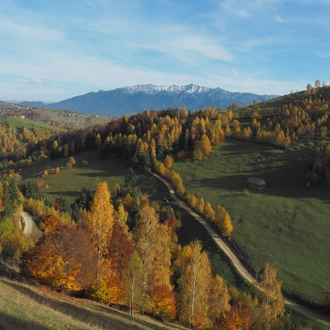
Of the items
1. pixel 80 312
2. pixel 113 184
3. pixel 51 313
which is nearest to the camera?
pixel 51 313

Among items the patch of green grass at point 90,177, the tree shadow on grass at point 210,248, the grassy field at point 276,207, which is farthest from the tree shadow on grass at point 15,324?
the patch of green grass at point 90,177

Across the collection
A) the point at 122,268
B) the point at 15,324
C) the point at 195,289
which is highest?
the point at 15,324

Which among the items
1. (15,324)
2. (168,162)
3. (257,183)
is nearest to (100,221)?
(15,324)

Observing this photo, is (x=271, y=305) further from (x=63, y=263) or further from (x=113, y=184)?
(x=113, y=184)

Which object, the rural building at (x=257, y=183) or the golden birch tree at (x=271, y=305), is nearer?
the golden birch tree at (x=271, y=305)

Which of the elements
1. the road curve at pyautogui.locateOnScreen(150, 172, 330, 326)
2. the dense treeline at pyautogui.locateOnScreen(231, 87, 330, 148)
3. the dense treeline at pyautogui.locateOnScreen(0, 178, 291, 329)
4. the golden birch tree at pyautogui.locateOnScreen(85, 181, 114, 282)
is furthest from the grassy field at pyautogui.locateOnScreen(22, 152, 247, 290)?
the dense treeline at pyautogui.locateOnScreen(231, 87, 330, 148)

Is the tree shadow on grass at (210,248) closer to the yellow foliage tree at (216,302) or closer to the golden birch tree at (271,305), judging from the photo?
the golden birch tree at (271,305)

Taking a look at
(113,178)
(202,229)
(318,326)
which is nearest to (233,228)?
(202,229)
